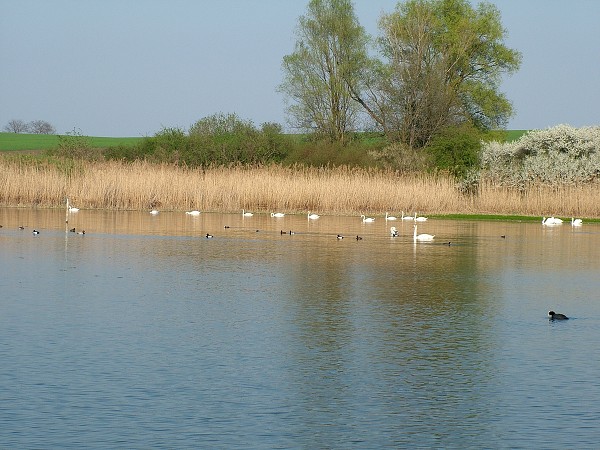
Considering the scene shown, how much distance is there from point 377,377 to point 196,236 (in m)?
15.5

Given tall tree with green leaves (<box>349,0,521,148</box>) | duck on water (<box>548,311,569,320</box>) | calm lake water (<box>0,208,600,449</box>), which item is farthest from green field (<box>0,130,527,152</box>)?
duck on water (<box>548,311,569,320</box>)

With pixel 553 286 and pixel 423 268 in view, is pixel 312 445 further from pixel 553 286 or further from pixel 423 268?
pixel 423 268

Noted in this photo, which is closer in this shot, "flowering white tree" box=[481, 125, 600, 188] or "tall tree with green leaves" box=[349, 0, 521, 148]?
"flowering white tree" box=[481, 125, 600, 188]

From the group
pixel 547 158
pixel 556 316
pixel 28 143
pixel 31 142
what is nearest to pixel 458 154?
pixel 547 158

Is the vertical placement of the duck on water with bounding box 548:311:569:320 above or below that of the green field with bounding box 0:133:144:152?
below

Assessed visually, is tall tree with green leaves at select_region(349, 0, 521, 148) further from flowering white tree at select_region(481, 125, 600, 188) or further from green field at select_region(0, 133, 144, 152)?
green field at select_region(0, 133, 144, 152)

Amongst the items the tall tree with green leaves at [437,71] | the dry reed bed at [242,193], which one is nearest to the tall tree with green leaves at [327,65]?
the tall tree with green leaves at [437,71]

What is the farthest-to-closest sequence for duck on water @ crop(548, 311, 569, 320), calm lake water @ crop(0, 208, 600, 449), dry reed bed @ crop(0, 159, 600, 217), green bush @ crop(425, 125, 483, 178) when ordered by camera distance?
green bush @ crop(425, 125, 483, 178) < dry reed bed @ crop(0, 159, 600, 217) < duck on water @ crop(548, 311, 569, 320) < calm lake water @ crop(0, 208, 600, 449)

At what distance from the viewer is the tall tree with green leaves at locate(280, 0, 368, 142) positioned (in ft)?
182

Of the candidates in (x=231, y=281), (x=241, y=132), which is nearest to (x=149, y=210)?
(x=241, y=132)

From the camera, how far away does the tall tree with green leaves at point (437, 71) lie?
54.6m

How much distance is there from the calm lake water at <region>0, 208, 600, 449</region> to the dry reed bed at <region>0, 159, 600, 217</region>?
1628cm

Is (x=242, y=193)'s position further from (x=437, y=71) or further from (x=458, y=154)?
(x=437, y=71)

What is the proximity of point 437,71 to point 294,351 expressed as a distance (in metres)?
46.4
